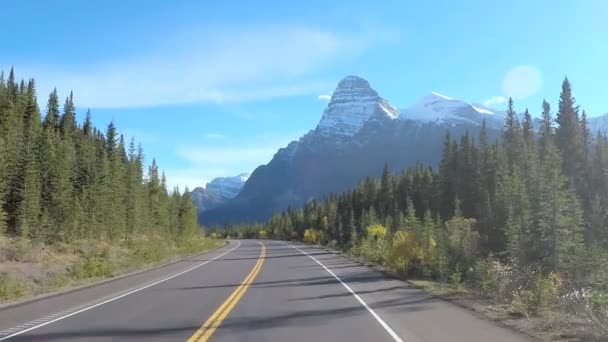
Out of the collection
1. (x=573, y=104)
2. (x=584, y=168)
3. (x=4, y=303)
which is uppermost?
(x=573, y=104)

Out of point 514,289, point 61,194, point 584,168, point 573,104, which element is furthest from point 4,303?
point 573,104

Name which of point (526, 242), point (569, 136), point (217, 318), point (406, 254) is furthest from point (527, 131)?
point (217, 318)

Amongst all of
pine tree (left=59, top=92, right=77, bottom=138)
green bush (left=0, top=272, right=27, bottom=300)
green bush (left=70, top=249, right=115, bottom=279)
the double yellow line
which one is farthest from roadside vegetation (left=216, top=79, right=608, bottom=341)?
pine tree (left=59, top=92, right=77, bottom=138)

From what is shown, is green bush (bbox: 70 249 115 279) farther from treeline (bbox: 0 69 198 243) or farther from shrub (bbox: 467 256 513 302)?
shrub (bbox: 467 256 513 302)

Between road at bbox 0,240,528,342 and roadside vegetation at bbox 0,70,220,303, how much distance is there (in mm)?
5119

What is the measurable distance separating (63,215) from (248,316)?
35.1 metres

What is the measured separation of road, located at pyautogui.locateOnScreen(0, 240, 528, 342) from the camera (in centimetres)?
1101

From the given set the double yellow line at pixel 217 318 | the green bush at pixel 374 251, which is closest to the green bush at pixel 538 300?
the double yellow line at pixel 217 318

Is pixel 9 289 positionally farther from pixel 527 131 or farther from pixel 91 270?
pixel 527 131

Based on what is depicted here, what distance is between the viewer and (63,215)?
44.5m

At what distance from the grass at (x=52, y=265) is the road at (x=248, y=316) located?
2.63 meters

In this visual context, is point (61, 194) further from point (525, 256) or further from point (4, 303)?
point (525, 256)

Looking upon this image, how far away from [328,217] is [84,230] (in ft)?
260

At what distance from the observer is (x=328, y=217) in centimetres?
12400
